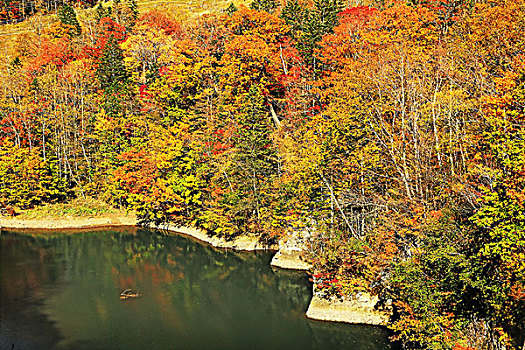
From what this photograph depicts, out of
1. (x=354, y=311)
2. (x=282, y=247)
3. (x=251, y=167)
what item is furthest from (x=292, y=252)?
(x=354, y=311)

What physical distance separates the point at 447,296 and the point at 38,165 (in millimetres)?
47409

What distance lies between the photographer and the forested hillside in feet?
50.2

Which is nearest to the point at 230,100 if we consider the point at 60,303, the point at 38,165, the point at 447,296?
the point at 38,165

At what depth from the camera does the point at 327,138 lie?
2620 cm

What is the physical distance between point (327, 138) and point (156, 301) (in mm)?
15512

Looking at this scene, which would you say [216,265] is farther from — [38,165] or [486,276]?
[38,165]

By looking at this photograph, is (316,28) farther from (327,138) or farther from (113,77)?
(113,77)

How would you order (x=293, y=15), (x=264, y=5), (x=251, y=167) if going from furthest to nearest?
(x=264, y=5) < (x=293, y=15) < (x=251, y=167)

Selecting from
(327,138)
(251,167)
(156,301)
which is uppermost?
(327,138)

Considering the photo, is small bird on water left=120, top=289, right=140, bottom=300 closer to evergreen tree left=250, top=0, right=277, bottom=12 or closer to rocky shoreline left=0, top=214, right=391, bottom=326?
rocky shoreline left=0, top=214, right=391, bottom=326

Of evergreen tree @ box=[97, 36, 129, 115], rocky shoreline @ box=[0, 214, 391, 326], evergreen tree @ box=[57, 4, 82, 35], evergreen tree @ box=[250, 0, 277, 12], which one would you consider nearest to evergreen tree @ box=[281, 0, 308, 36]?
evergreen tree @ box=[250, 0, 277, 12]

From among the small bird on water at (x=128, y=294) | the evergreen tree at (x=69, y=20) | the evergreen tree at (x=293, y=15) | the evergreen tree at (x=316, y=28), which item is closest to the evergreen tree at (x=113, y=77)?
the evergreen tree at (x=69, y=20)

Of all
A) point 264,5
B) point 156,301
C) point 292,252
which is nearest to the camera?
point 156,301

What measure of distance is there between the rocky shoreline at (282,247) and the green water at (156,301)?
0.62m
